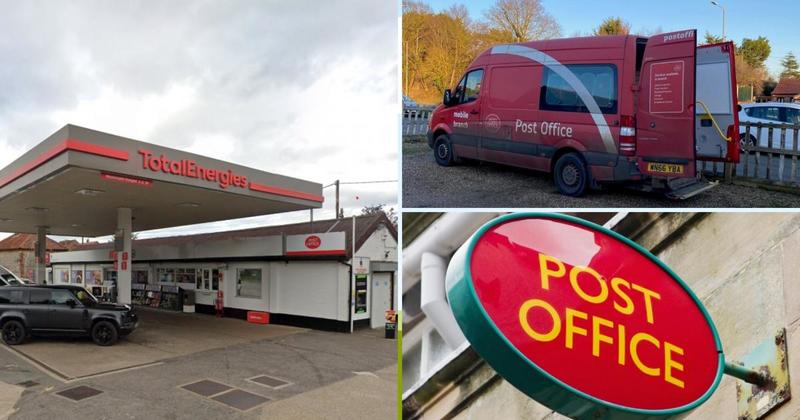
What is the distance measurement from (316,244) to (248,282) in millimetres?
4431

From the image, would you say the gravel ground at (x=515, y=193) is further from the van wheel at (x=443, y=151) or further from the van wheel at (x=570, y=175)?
the van wheel at (x=443, y=151)

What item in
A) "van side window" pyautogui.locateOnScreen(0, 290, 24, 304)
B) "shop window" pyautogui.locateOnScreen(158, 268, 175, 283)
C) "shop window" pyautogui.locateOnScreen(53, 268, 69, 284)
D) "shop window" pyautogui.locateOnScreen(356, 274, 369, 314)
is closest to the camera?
"van side window" pyautogui.locateOnScreen(0, 290, 24, 304)

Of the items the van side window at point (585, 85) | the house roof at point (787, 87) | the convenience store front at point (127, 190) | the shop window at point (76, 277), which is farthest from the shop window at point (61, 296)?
the shop window at point (76, 277)

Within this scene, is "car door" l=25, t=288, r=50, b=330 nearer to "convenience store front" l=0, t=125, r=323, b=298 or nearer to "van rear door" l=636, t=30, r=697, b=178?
"convenience store front" l=0, t=125, r=323, b=298

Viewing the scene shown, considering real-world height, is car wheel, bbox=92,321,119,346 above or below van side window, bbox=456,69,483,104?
below

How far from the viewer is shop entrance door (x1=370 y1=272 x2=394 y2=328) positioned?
779 inches

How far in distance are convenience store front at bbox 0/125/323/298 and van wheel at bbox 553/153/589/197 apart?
10.8 metres

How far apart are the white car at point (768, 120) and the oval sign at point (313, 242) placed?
51.1ft

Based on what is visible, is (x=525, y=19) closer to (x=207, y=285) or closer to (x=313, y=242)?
(x=313, y=242)

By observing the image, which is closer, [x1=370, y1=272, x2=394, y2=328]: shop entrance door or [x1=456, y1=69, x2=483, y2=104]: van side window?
[x1=456, y1=69, x2=483, y2=104]: van side window

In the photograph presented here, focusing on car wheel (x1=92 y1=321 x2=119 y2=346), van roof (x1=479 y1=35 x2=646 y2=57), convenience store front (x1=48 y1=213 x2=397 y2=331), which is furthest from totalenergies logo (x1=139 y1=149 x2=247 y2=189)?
van roof (x1=479 y1=35 x2=646 y2=57)

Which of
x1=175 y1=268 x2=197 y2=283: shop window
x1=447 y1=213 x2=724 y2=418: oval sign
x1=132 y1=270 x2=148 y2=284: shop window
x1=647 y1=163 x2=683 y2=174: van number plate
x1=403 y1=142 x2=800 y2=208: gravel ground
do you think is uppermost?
x1=647 y1=163 x2=683 y2=174: van number plate

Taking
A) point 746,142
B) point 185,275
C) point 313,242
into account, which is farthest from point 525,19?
point 185,275

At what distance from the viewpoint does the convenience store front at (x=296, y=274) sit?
18.7m
